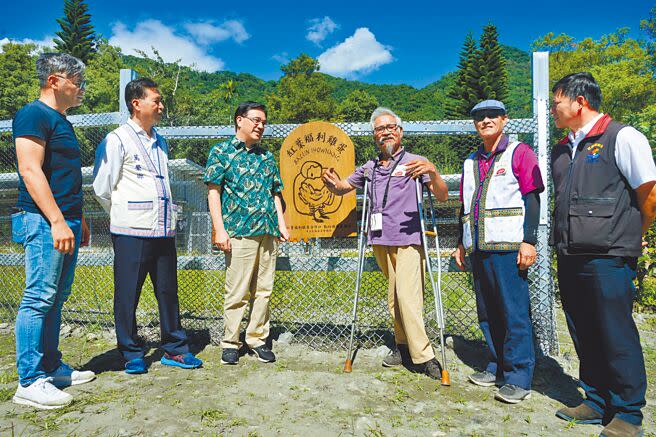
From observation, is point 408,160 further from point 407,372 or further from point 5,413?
point 5,413

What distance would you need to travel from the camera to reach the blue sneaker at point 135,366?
3301 millimetres

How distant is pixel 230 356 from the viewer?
3559 millimetres

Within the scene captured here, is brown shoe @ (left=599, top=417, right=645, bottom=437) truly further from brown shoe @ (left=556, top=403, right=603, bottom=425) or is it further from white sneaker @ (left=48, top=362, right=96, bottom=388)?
white sneaker @ (left=48, top=362, right=96, bottom=388)

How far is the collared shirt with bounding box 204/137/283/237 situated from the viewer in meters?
3.53

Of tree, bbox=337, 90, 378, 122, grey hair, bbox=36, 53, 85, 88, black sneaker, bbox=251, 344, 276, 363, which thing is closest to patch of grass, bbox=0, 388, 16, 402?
black sneaker, bbox=251, 344, 276, 363

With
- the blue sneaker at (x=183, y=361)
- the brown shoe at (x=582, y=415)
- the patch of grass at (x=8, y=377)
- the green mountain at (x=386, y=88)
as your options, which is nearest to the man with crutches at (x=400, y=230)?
the brown shoe at (x=582, y=415)

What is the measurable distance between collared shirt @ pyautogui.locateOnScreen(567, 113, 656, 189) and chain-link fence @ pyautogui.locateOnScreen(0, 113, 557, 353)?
1.19m

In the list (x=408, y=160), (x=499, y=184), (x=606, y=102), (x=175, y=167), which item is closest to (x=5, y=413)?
(x=175, y=167)

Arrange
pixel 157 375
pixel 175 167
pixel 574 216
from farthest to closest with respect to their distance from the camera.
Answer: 1. pixel 175 167
2. pixel 157 375
3. pixel 574 216

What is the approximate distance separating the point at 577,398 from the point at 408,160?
2.06 metres

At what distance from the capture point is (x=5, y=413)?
2.63m

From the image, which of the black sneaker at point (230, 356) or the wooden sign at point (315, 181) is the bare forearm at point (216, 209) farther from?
the black sneaker at point (230, 356)

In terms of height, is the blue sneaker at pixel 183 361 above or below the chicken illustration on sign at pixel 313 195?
below

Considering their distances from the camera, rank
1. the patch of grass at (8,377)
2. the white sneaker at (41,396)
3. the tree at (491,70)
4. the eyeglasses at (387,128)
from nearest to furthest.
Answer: the white sneaker at (41,396)
the patch of grass at (8,377)
the eyeglasses at (387,128)
the tree at (491,70)
